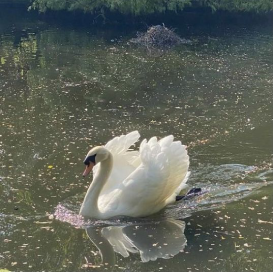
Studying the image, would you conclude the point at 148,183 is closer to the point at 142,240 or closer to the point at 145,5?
the point at 142,240

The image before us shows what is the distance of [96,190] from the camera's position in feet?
25.7

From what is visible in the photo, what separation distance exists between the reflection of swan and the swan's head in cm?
83

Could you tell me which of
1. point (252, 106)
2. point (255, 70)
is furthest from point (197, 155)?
point (255, 70)

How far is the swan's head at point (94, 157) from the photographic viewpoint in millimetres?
7891

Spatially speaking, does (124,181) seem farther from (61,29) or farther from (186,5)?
(186,5)

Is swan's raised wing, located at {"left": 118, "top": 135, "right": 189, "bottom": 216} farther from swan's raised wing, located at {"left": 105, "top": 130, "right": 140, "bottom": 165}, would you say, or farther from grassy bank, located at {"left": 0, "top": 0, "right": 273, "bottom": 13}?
grassy bank, located at {"left": 0, "top": 0, "right": 273, "bottom": 13}

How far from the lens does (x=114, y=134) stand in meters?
11.3

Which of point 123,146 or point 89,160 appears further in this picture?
point 123,146

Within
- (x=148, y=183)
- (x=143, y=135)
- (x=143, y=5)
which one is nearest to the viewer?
(x=148, y=183)

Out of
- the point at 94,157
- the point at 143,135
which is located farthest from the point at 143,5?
the point at 94,157

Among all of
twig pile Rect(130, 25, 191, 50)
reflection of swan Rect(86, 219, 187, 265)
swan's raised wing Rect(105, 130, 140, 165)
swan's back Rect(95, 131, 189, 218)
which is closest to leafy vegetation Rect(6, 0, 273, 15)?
twig pile Rect(130, 25, 191, 50)

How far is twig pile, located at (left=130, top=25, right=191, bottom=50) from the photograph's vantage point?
74.0 ft

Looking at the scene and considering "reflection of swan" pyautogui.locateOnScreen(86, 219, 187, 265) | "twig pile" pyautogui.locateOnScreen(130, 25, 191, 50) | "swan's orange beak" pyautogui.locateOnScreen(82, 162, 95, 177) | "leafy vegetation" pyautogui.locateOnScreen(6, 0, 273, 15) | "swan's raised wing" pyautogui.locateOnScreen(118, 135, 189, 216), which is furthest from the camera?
"leafy vegetation" pyautogui.locateOnScreen(6, 0, 273, 15)

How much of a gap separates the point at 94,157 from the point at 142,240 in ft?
4.26
